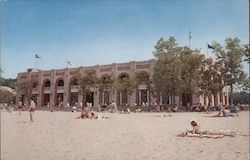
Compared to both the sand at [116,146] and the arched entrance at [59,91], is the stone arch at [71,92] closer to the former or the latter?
the arched entrance at [59,91]

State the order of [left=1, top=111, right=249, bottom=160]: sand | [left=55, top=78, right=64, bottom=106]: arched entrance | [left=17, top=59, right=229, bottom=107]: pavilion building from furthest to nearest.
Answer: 1. [left=55, top=78, right=64, bottom=106]: arched entrance
2. [left=17, top=59, right=229, bottom=107]: pavilion building
3. [left=1, top=111, right=249, bottom=160]: sand

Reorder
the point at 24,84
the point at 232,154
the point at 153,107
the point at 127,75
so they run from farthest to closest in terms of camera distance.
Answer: the point at 24,84
the point at 127,75
the point at 153,107
the point at 232,154

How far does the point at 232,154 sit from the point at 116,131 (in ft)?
22.7

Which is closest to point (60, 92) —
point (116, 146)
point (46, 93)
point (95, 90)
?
point (46, 93)

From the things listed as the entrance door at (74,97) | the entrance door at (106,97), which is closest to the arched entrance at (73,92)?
the entrance door at (74,97)

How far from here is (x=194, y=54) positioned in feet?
130

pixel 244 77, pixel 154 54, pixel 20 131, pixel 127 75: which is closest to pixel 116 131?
pixel 20 131

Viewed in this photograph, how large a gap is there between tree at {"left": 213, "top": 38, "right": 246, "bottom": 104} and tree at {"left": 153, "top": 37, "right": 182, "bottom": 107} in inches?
213

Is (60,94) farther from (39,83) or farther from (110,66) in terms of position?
(110,66)

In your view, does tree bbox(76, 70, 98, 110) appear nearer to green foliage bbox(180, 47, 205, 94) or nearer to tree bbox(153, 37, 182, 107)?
tree bbox(153, 37, 182, 107)

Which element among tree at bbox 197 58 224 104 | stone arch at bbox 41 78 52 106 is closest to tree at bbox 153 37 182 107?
tree at bbox 197 58 224 104

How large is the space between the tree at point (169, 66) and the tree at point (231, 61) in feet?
17.7

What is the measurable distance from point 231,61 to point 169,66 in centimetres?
774

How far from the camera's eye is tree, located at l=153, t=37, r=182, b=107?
3853 cm
